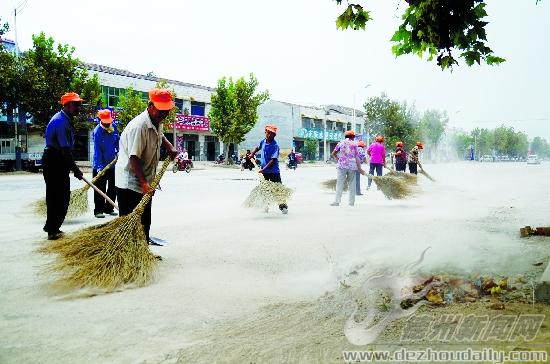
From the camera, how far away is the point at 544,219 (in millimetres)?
7629

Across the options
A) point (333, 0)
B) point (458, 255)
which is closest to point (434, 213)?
point (458, 255)

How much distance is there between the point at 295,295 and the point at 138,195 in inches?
81.0

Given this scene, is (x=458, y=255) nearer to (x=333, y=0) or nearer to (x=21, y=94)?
(x=333, y=0)

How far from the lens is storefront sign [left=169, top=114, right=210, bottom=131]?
40000 millimetres

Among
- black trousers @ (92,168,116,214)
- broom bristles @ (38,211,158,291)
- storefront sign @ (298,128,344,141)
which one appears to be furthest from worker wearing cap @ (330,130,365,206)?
storefront sign @ (298,128,344,141)

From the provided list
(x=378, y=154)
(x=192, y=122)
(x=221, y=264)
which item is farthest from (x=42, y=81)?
(x=221, y=264)

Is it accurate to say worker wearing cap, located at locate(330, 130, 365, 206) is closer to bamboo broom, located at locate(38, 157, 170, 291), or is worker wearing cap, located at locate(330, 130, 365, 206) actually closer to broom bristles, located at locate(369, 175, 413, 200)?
broom bristles, located at locate(369, 175, 413, 200)

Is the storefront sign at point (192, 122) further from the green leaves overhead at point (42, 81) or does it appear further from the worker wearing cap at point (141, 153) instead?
the worker wearing cap at point (141, 153)

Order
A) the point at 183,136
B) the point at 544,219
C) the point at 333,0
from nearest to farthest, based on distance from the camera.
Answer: the point at 333,0
the point at 544,219
the point at 183,136

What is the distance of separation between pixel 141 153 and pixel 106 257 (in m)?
1.12

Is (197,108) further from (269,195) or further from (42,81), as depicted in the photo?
(269,195)

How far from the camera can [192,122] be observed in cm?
4116

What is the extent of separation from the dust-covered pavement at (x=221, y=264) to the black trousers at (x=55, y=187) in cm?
36

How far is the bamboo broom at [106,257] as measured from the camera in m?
3.68
